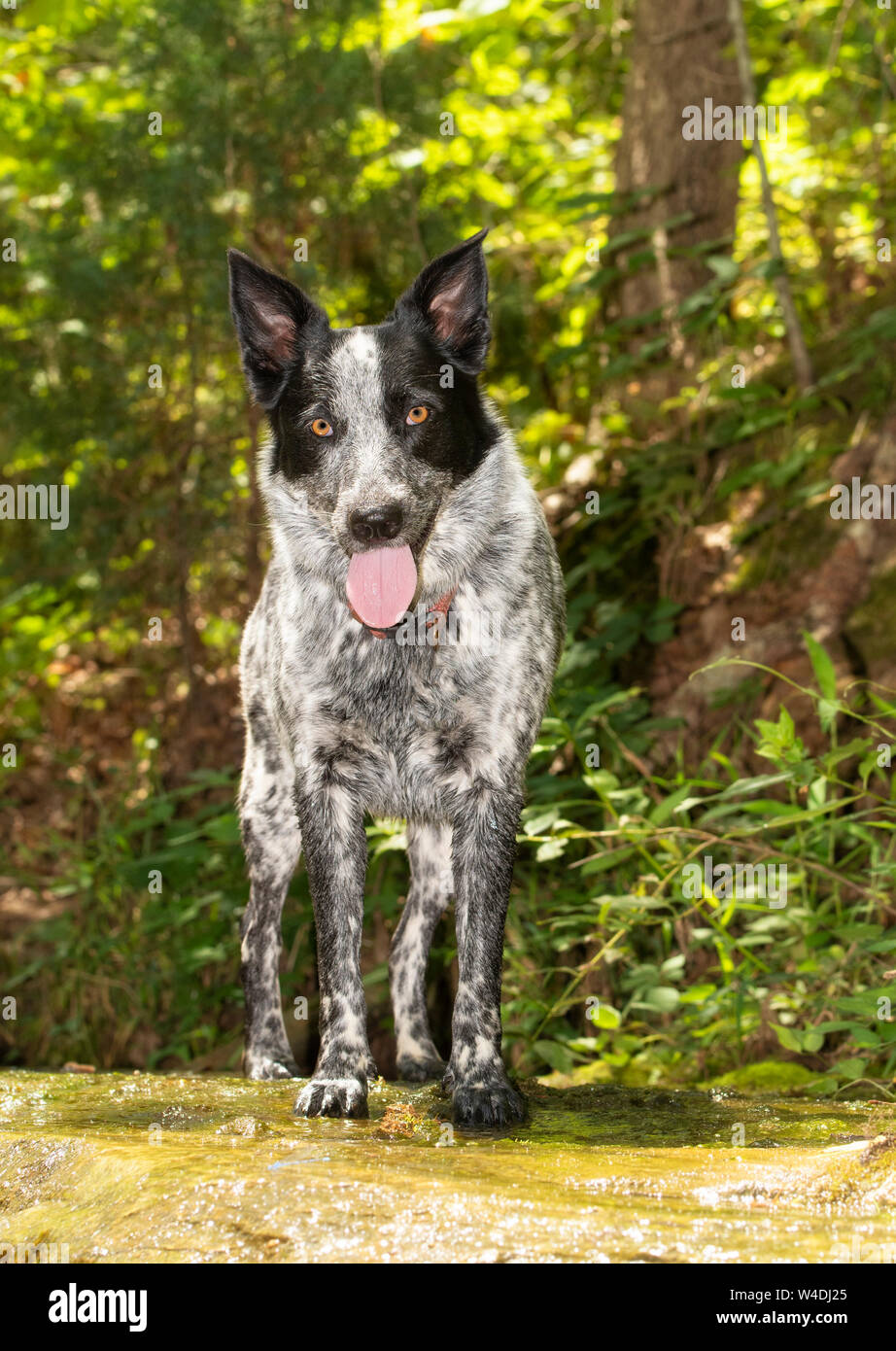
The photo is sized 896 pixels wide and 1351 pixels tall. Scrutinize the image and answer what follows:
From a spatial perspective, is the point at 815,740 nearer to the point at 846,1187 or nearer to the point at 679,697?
the point at 679,697

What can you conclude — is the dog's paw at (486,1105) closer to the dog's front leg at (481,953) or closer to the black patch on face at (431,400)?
the dog's front leg at (481,953)

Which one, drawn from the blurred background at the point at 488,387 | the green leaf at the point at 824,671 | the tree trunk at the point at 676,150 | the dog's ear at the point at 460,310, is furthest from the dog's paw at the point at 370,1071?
the tree trunk at the point at 676,150

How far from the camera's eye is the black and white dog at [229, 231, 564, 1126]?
321 centimetres

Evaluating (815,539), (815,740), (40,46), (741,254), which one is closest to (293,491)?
(815,740)

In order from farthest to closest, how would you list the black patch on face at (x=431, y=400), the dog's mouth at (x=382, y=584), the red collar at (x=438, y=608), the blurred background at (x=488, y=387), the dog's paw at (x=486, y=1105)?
the blurred background at (x=488, y=387)
the red collar at (x=438, y=608)
the black patch on face at (x=431, y=400)
the dog's mouth at (x=382, y=584)
the dog's paw at (x=486, y=1105)

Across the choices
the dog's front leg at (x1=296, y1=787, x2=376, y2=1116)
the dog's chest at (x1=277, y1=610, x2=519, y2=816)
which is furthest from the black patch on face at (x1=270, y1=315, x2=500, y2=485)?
the dog's front leg at (x1=296, y1=787, x2=376, y2=1116)

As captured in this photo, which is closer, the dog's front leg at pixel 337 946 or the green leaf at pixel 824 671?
the dog's front leg at pixel 337 946

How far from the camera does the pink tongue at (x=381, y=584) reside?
320cm

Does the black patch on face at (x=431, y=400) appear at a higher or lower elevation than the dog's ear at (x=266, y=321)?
lower

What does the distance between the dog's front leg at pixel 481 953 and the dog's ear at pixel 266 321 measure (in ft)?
4.32

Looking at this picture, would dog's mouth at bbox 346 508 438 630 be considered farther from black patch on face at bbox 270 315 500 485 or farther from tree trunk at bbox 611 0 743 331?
tree trunk at bbox 611 0 743 331

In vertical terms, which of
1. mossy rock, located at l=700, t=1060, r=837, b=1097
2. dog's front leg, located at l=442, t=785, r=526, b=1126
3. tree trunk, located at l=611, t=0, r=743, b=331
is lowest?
mossy rock, located at l=700, t=1060, r=837, b=1097

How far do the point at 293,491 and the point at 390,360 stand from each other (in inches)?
18.1

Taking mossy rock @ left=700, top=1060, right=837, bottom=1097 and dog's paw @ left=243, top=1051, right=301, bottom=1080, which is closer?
mossy rock @ left=700, top=1060, right=837, bottom=1097
